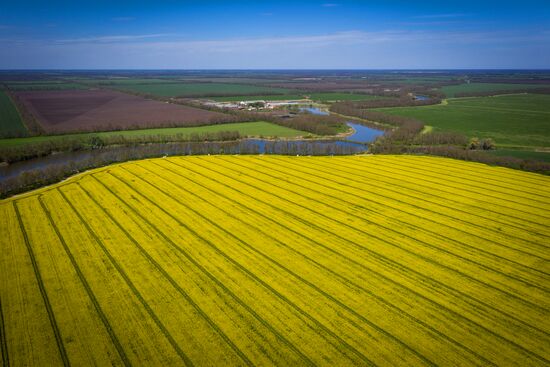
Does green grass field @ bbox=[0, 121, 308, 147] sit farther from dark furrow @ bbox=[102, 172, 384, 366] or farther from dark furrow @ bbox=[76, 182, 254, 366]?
dark furrow @ bbox=[76, 182, 254, 366]

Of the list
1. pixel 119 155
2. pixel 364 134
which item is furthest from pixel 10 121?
pixel 364 134

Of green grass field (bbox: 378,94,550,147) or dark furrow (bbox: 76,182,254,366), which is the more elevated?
green grass field (bbox: 378,94,550,147)

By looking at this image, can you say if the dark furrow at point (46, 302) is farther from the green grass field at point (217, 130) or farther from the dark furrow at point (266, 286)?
the green grass field at point (217, 130)

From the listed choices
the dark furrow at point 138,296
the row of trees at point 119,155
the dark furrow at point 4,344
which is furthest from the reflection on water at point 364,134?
the dark furrow at point 4,344

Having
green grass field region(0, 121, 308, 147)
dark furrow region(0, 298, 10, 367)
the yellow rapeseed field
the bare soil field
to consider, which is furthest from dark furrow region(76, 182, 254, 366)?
the bare soil field

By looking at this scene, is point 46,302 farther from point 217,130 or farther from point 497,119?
point 497,119

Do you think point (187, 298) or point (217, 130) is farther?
point (217, 130)
